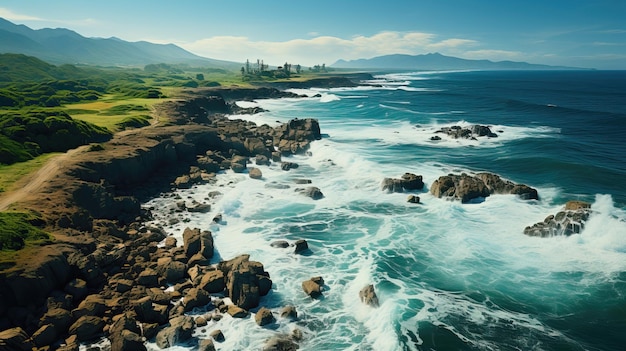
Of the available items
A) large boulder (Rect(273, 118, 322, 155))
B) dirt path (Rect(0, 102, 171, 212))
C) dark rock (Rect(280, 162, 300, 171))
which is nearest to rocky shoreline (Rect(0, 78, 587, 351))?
dirt path (Rect(0, 102, 171, 212))

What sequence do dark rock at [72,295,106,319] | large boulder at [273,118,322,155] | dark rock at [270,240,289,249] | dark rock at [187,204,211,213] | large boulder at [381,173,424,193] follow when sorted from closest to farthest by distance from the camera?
dark rock at [72,295,106,319] → dark rock at [270,240,289,249] → dark rock at [187,204,211,213] → large boulder at [381,173,424,193] → large boulder at [273,118,322,155]

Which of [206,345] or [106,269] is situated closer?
[206,345]

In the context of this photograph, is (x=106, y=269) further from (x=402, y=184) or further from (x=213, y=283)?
(x=402, y=184)

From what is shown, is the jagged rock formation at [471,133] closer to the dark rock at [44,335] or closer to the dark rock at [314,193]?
the dark rock at [314,193]

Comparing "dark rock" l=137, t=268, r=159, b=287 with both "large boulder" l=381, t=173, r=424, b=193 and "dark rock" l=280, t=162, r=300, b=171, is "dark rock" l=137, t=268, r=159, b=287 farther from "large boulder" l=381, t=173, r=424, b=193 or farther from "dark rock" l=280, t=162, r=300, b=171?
"dark rock" l=280, t=162, r=300, b=171

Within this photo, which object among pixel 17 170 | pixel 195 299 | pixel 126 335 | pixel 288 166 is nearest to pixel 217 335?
pixel 195 299

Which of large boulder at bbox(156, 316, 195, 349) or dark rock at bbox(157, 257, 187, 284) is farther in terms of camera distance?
dark rock at bbox(157, 257, 187, 284)
